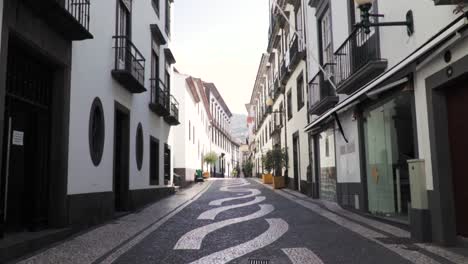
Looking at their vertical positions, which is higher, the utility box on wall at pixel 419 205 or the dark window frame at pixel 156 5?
the dark window frame at pixel 156 5

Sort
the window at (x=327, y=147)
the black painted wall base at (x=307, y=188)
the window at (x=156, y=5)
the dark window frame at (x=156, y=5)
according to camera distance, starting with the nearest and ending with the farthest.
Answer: the window at (x=327, y=147)
the black painted wall base at (x=307, y=188)
the dark window frame at (x=156, y=5)
the window at (x=156, y=5)

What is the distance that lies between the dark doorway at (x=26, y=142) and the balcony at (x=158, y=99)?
7.30 metres

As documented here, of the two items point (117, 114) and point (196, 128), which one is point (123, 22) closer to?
point (117, 114)

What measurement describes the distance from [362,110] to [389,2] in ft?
9.05

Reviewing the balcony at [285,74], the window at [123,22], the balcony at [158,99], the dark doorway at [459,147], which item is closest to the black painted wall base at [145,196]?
the balcony at [158,99]

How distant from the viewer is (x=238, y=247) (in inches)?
240

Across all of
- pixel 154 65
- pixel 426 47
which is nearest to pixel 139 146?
pixel 154 65

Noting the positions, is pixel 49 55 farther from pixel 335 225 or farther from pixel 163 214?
pixel 335 225

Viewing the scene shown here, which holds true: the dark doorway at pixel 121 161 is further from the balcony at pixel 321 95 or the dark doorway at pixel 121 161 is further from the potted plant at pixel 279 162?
the potted plant at pixel 279 162

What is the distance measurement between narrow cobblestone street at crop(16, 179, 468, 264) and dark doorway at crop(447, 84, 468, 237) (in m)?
0.59

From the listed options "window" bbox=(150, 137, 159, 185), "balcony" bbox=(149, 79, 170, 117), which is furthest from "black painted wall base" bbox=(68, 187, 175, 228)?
"balcony" bbox=(149, 79, 170, 117)

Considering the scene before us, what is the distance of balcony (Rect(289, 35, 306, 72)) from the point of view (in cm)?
1614

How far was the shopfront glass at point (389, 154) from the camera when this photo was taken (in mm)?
7875

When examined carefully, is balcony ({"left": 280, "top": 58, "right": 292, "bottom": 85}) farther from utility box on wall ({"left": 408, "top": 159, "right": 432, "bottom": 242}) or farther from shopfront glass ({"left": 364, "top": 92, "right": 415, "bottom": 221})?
utility box on wall ({"left": 408, "top": 159, "right": 432, "bottom": 242})
